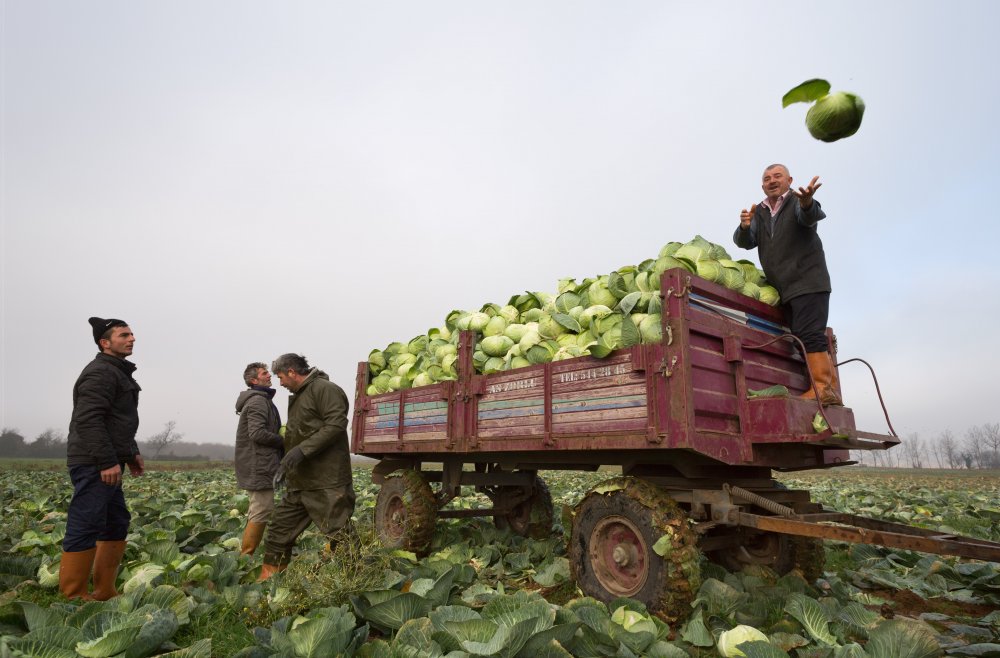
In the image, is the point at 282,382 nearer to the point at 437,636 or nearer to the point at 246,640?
the point at 246,640

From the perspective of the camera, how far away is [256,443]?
6000 millimetres

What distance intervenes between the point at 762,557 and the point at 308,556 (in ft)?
12.7

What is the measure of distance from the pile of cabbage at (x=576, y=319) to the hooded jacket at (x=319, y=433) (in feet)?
4.52

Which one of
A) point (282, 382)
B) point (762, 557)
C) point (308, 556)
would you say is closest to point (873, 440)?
point (762, 557)

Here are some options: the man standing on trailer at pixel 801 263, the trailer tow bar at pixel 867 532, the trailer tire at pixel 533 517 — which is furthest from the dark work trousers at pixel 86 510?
the man standing on trailer at pixel 801 263

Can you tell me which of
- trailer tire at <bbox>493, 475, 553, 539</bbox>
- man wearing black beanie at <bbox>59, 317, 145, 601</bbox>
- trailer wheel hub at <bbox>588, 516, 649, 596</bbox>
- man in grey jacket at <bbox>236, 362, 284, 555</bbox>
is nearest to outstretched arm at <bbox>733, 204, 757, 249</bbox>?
trailer wheel hub at <bbox>588, 516, 649, 596</bbox>

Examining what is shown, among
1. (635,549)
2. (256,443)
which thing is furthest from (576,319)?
(256,443)

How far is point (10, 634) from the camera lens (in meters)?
3.22

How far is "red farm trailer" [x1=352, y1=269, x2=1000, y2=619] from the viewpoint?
3.82 metres

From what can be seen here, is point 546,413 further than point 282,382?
Result: No

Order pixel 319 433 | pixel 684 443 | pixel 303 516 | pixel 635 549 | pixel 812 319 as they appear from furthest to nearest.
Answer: pixel 303 516, pixel 319 433, pixel 812 319, pixel 635 549, pixel 684 443

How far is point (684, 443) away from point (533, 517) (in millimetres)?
3740

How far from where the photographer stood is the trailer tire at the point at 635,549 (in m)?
3.79

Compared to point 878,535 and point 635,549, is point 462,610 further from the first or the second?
point 878,535
